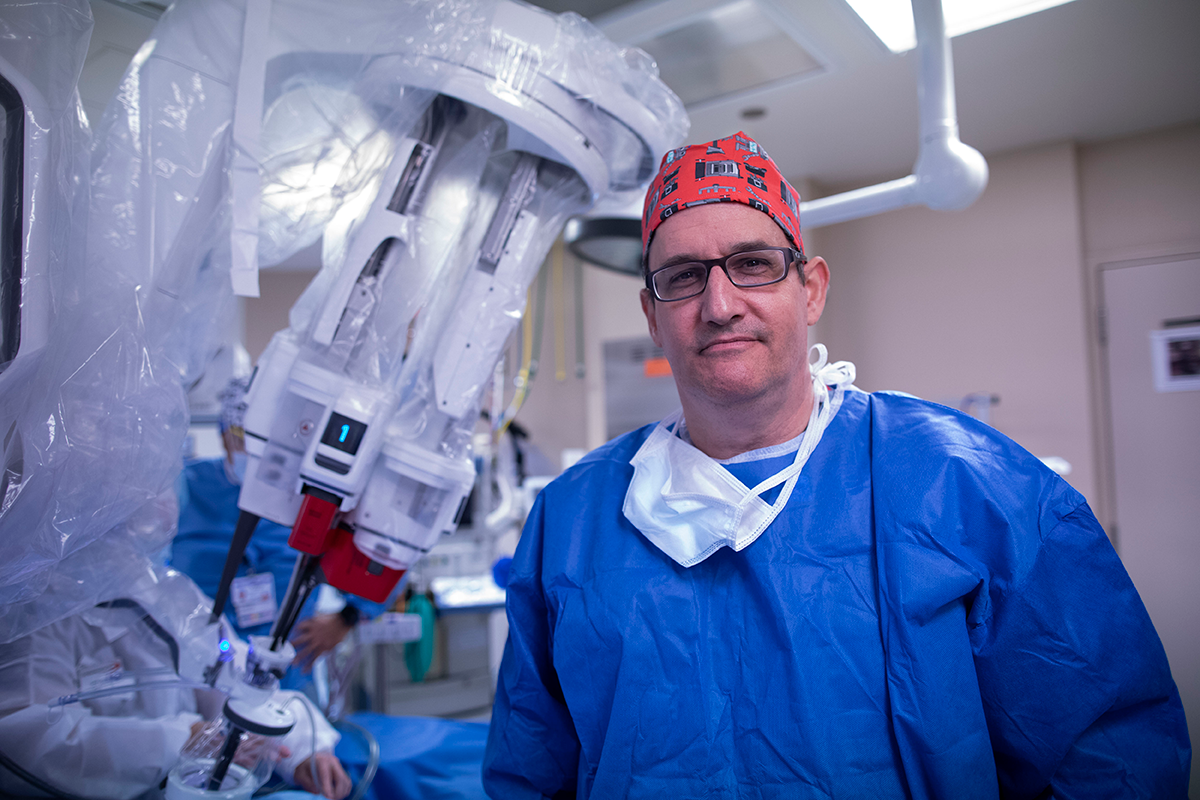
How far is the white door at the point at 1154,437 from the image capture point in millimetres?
2977

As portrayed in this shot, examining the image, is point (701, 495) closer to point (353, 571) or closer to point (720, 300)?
point (720, 300)

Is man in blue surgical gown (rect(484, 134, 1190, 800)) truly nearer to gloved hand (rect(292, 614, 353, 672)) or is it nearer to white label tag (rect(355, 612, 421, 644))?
gloved hand (rect(292, 614, 353, 672))

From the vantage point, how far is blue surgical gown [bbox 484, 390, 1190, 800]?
0.78 metres

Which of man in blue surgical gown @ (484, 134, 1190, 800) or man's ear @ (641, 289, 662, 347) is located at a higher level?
man's ear @ (641, 289, 662, 347)

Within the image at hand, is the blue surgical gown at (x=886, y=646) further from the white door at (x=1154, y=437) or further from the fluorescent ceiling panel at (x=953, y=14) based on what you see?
the white door at (x=1154, y=437)

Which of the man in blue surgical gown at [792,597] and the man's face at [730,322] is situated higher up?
the man's face at [730,322]

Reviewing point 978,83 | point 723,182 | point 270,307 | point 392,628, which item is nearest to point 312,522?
point 723,182

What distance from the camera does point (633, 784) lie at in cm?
86

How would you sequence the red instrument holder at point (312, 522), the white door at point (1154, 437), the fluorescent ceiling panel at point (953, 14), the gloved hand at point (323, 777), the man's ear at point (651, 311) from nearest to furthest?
1. the red instrument holder at point (312, 522)
2. the man's ear at point (651, 311)
3. the gloved hand at point (323, 777)
4. the fluorescent ceiling panel at point (953, 14)
5. the white door at point (1154, 437)

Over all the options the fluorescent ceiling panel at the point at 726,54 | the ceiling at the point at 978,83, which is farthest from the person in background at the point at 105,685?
the fluorescent ceiling panel at the point at 726,54

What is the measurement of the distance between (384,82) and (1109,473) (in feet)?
11.8

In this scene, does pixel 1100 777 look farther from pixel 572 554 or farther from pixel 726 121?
pixel 726 121

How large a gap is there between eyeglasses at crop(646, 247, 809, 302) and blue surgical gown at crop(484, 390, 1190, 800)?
0.24 meters

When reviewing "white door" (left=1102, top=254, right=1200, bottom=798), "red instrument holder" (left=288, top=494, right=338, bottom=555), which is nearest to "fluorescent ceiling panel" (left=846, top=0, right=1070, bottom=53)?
"white door" (left=1102, top=254, right=1200, bottom=798)
